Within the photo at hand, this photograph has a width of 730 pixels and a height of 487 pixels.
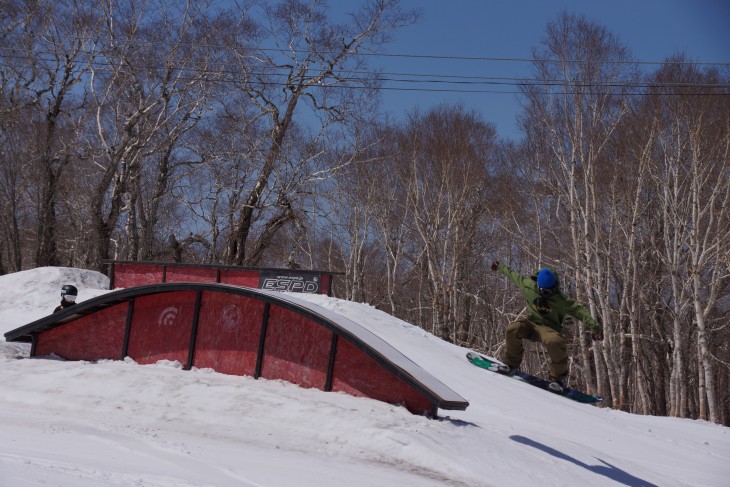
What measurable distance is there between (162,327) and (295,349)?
238 centimetres

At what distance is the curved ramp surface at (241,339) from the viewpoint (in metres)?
8.33

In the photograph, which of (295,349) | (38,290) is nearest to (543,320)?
(295,349)

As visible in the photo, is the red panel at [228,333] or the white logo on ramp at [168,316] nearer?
the red panel at [228,333]

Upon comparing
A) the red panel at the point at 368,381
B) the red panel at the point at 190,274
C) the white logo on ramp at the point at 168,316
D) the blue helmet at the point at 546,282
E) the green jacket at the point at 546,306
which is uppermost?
the blue helmet at the point at 546,282

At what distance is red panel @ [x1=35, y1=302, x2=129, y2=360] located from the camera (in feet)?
34.9

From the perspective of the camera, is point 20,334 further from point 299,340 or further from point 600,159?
point 600,159

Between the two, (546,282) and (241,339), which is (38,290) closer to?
(241,339)

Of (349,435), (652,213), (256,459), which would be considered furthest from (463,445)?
(652,213)

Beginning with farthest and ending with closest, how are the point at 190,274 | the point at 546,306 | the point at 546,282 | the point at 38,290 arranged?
the point at 190,274 < the point at 38,290 < the point at 546,306 < the point at 546,282

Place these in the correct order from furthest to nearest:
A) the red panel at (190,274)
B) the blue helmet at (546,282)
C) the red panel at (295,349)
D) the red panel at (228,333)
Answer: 1. the red panel at (190,274)
2. the red panel at (228,333)
3. the blue helmet at (546,282)
4. the red panel at (295,349)

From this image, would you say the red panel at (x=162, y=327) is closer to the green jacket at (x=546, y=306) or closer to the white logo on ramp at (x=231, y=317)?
the white logo on ramp at (x=231, y=317)

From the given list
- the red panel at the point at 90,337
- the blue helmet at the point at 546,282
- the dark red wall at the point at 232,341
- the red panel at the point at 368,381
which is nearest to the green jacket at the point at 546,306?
the blue helmet at the point at 546,282

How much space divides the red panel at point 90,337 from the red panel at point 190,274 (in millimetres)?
7130

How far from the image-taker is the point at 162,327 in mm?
10305
